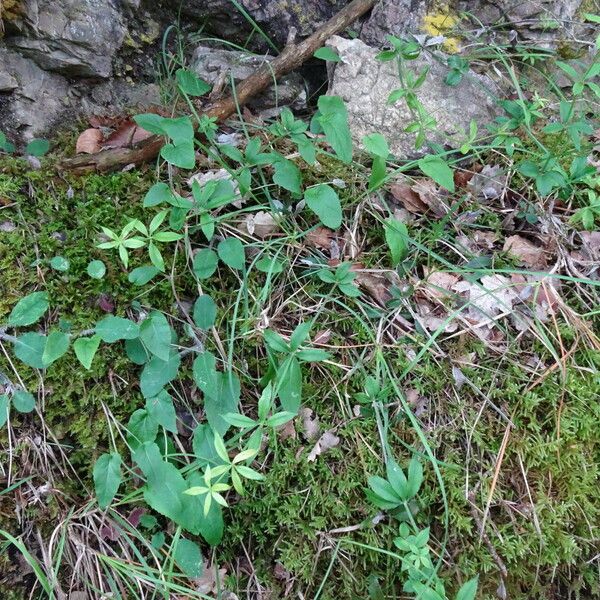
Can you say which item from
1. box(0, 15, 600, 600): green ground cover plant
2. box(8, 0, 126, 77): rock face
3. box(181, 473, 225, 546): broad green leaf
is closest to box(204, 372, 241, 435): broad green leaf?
box(0, 15, 600, 600): green ground cover plant

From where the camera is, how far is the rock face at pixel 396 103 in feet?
7.95

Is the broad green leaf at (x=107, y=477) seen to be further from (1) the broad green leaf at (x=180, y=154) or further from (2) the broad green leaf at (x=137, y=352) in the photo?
(1) the broad green leaf at (x=180, y=154)

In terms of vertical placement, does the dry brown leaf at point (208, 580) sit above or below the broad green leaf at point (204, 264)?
below

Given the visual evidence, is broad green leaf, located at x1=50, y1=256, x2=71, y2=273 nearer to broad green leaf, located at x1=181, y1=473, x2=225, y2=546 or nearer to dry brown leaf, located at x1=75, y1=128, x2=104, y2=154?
dry brown leaf, located at x1=75, y1=128, x2=104, y2=154

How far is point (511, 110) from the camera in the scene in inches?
88.8

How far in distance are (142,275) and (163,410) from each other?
0.49 meters

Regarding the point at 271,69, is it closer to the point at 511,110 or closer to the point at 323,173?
the point at 323,173

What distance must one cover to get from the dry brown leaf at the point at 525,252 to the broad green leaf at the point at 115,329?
152cm

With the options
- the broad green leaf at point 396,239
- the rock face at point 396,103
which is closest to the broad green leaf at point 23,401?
the broad green leaf at point 396,239

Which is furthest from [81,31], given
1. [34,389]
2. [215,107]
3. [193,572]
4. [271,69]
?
[193,572]

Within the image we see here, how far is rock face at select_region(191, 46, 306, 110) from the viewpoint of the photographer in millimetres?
2529

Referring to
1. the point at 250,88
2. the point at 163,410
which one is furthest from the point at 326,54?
the point at 163,410

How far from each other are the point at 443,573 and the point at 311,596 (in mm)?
440

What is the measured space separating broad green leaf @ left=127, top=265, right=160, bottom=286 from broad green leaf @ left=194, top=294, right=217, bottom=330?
198 millimetres
